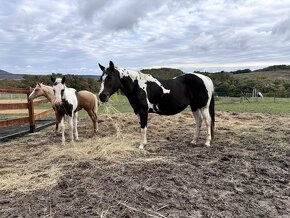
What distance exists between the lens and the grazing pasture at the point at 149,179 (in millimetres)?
3869

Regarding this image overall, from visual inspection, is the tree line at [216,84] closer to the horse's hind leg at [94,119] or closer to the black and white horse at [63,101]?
the horse's hind leg at [94,119]

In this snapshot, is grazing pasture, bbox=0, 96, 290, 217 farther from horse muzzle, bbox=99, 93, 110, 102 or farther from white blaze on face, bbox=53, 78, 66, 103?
white blaze on face, bbox=53, 78, 66, 103

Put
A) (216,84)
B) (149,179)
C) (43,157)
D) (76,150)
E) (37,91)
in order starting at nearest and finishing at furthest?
(149,179), (43,157), (76,150), (37,91), (216,84)

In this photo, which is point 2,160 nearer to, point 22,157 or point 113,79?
point 22,157

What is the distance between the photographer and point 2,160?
6.39 m

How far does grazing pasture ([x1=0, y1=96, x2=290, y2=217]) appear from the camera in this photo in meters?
3.87

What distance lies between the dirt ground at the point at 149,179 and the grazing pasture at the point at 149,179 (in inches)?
0.5

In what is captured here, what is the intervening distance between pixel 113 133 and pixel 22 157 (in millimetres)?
3049

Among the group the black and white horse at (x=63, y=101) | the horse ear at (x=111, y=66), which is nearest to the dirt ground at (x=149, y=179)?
the black and white horse at (x=63, y=101)

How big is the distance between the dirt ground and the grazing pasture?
0.04ft

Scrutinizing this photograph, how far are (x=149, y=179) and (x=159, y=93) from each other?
3054mm

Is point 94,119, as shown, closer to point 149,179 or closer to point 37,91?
point 37,91

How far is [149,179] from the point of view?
15.6 feet

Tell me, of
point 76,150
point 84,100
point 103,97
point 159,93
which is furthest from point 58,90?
point 159,93
